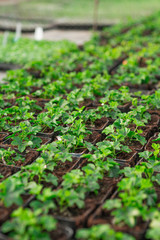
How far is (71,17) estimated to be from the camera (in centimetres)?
1472

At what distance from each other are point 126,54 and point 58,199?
17.3ft

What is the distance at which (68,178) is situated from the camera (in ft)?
8.23

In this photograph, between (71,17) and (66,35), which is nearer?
(66,35)

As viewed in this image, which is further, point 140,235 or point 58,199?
point 58,199

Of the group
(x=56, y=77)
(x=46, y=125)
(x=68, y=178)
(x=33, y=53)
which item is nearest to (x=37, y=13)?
(x=33, y=53)

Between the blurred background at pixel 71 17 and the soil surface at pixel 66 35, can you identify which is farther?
the blurred background at pixel 71 17

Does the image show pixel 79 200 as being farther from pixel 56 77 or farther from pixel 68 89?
pixel 56 77

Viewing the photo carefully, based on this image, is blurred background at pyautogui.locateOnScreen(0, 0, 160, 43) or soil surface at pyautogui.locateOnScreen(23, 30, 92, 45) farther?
blurred background at pyautogui.locateOnScreen(0, 0, 160, 43)

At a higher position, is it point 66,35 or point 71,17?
point 71,17

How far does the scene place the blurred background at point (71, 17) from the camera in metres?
11.8

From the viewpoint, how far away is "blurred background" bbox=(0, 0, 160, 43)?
11.8 m

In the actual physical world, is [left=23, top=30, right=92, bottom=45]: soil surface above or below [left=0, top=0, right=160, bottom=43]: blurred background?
below

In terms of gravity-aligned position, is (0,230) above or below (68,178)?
below

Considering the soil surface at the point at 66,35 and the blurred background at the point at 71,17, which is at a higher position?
the blurred background at the point at 71,17
